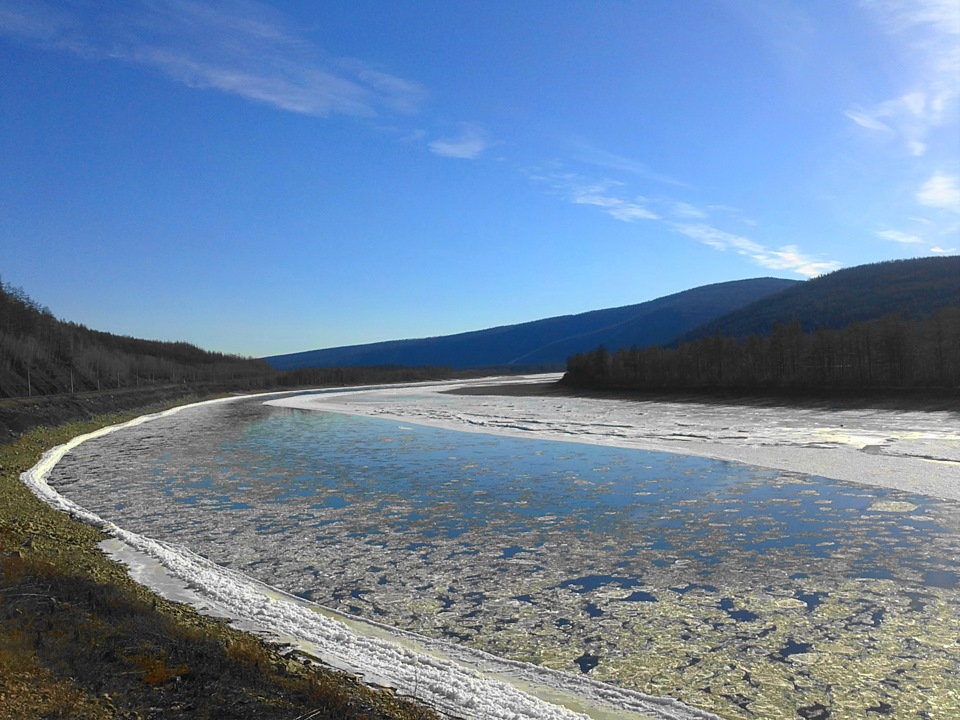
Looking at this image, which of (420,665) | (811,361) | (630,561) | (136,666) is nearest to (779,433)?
(630,561)

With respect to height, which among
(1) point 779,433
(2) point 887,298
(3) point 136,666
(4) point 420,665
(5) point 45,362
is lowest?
(4) point 420,665

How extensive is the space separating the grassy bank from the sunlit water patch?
2.12 metres

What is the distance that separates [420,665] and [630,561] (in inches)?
210

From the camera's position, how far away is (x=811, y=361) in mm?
69375

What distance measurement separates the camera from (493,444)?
99.8 ft

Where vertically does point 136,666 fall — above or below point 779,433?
below

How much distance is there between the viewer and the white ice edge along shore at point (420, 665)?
648 cm

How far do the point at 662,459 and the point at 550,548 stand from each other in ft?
42.3

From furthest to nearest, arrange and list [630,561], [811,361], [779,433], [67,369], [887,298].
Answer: [887,298], [67,369], [811,361], [779,433], [630,561]

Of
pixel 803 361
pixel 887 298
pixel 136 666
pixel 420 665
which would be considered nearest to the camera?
pixel 136 666

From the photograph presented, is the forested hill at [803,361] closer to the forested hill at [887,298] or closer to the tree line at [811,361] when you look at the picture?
the tree line at [811,361]

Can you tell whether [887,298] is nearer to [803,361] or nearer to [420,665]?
[803,361]

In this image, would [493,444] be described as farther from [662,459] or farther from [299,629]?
[299,629]

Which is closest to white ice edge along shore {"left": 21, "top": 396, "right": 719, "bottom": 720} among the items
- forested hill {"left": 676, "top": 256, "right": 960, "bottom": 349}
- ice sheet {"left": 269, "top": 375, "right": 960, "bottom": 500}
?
ice sheet {"left": 269, "top": 375, "right": 960, "bottom": 500}
